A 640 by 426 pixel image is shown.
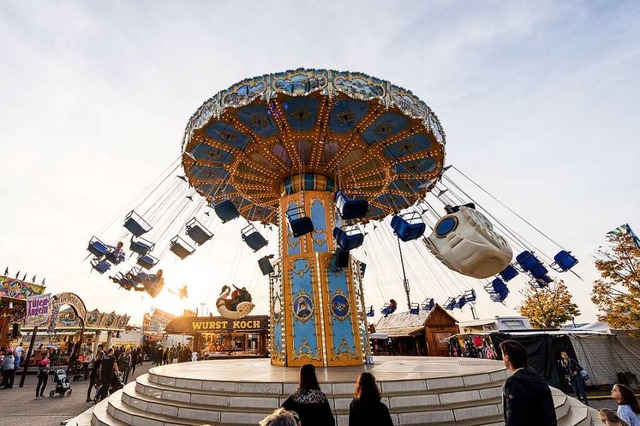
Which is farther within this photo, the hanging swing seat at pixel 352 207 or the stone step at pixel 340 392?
the hanging swing seat at pixel 352 207

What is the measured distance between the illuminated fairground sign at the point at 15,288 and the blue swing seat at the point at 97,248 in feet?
68.5

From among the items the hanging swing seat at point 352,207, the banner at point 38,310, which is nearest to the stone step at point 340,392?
the hanging swing seat at point 352,207

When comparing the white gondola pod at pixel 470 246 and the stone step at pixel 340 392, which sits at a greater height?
the white gondola pod at pixel 470 246

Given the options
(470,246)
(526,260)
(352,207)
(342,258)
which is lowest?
(470,246)

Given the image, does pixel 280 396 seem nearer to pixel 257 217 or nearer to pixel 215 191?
pixel 215 191

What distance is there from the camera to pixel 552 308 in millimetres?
25125

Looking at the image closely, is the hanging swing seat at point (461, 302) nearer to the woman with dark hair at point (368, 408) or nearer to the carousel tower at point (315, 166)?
the carousel tower at point (315, 166)

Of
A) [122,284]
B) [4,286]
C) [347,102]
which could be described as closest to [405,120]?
[347,102]

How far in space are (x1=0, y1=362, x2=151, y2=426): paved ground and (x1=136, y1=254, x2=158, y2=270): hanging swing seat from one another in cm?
413

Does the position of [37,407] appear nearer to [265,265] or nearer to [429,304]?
[265,265]

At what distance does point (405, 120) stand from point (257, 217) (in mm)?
8429

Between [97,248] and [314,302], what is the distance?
674 cm

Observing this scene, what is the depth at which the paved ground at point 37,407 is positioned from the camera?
7.68 m

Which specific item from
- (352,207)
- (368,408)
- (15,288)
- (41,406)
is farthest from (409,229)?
(15,288)
